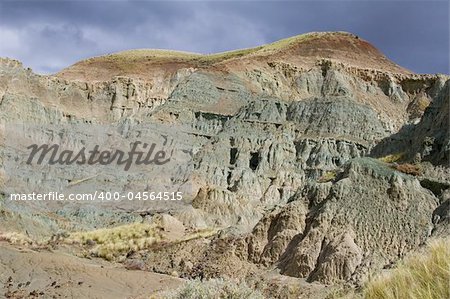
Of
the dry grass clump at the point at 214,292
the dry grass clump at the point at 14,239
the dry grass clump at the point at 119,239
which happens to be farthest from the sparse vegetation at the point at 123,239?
the dry grass clump at the point at 214,292

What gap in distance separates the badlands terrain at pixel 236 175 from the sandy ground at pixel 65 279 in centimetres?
8

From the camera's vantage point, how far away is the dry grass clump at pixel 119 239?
105 feet

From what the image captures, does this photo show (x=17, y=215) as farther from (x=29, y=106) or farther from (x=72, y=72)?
(x=72, y=72)

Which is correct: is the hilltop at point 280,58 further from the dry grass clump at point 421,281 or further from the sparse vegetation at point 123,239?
the dry grass clump at point 421,281

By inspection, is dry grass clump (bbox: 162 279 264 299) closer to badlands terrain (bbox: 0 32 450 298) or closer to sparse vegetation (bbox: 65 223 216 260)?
badlands terrain (bbox: 0 32 450 298)

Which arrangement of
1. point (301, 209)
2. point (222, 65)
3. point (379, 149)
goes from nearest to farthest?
point (301, 209) → point (379, 149) → point (222, 65)

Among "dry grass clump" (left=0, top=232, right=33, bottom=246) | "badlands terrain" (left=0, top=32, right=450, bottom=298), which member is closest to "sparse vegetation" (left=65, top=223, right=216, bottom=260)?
"badlands terrain" (left=0, top=32, right=450, bottom=298)

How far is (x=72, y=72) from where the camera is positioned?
105m

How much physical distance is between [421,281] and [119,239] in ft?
105

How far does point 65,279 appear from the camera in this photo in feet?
70.0

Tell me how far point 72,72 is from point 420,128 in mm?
82965

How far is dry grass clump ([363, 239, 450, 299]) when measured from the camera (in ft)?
16.8

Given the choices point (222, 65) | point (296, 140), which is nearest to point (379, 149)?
point (296, 140)

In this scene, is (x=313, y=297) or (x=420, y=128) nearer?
(x=313, y=297)
